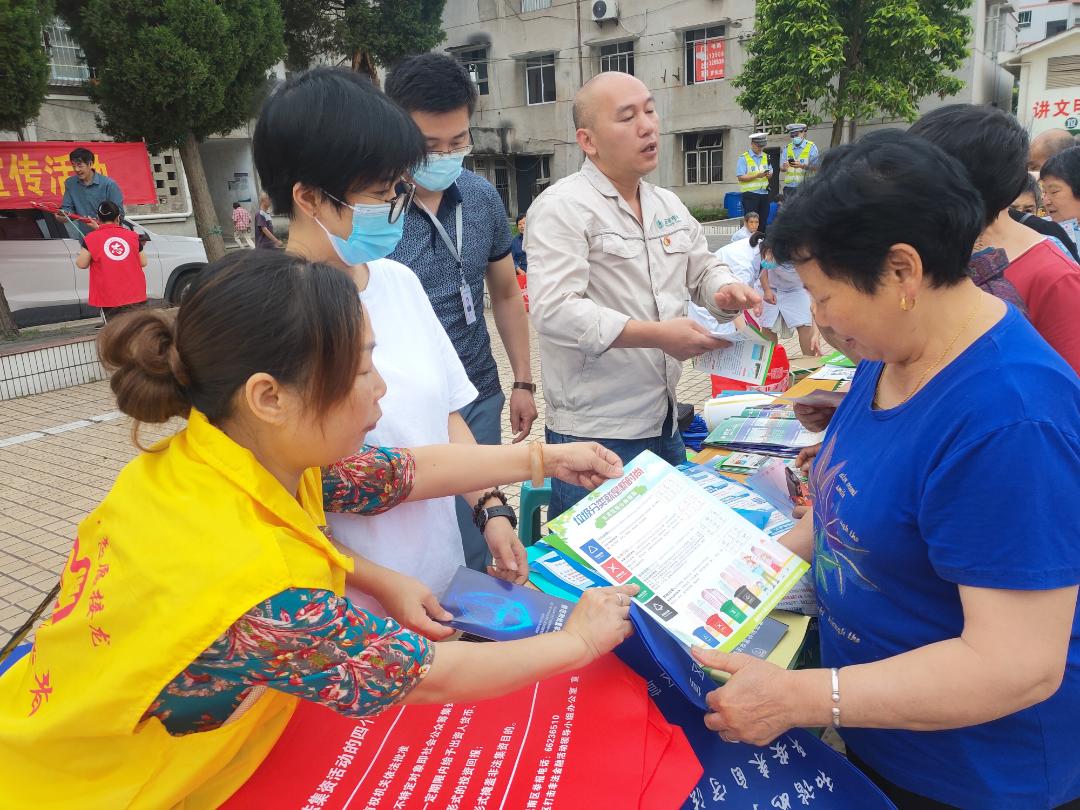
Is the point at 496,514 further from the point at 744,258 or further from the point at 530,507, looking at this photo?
the point at 744,258

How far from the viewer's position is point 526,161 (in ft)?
92.7

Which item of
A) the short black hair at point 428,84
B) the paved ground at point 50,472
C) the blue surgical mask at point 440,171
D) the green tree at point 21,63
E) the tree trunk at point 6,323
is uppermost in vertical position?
the green tree at point 21,63

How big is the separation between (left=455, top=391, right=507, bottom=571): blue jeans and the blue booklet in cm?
74

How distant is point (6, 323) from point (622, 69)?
71.3ft

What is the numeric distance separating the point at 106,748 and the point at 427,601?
53cm

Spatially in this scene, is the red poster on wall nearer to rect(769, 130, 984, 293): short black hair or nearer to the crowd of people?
the crowd of people

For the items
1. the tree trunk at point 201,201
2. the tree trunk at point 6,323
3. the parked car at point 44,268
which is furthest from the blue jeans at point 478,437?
the tree trunk at point 201,201

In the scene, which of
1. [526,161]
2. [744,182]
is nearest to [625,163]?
[744,182]

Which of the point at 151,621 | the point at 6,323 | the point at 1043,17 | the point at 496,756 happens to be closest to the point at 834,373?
the point at 496,756

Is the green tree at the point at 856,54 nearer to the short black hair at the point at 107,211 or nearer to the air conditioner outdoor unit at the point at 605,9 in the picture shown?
the air conditioner outdoor unit at the point at 605,9

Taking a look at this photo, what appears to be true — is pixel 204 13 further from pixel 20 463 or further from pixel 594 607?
pixel 594 607

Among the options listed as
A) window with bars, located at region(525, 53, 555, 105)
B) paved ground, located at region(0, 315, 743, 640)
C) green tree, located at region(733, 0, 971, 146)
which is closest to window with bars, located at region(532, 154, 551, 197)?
window with bars, located at region(525, 53, 555, 105)

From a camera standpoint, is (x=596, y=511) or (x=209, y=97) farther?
(x=209, y=97)

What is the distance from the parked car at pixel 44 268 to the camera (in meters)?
9.51
